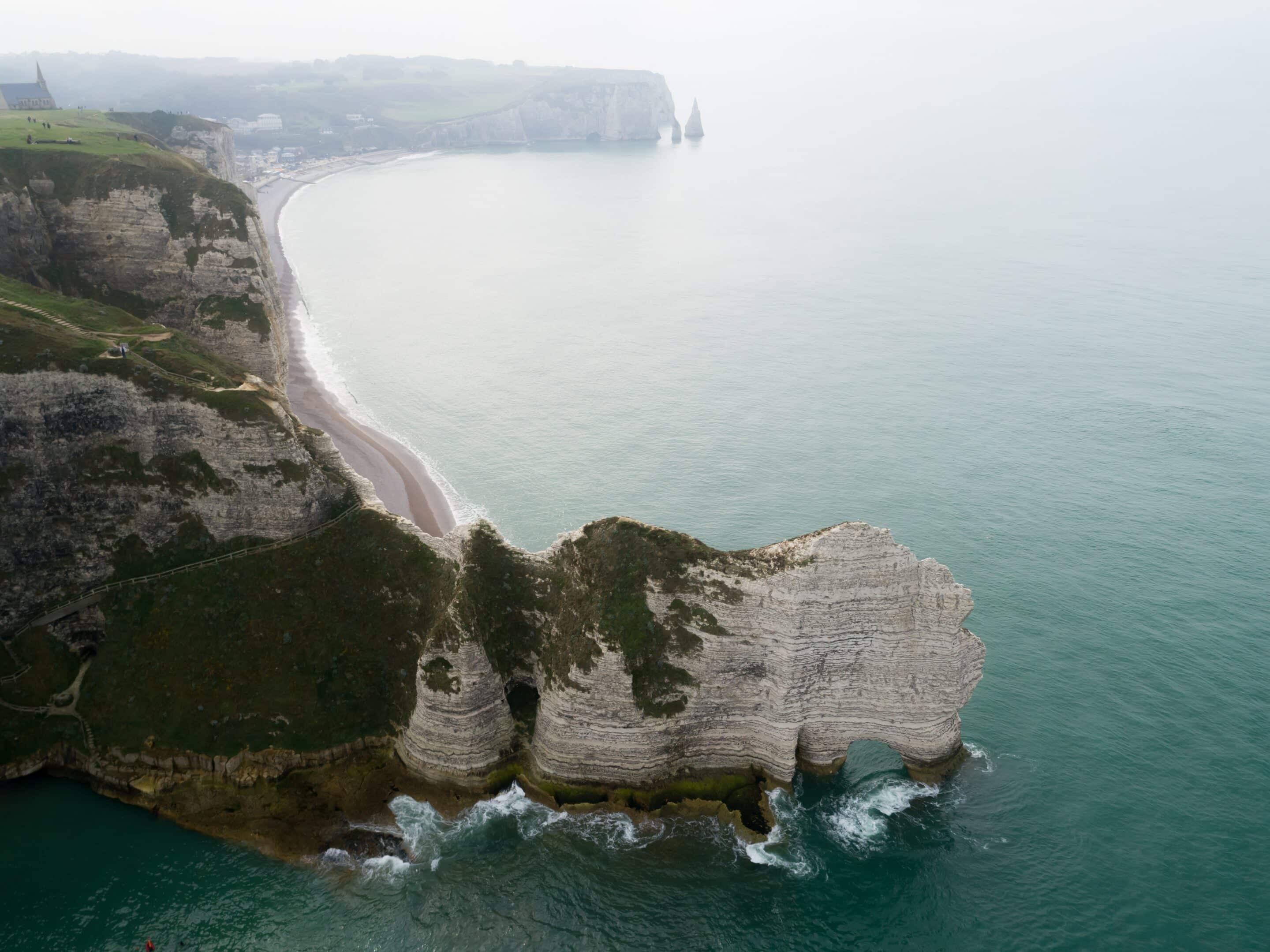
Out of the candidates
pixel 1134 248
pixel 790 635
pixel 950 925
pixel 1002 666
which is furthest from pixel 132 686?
pixel 1134 248

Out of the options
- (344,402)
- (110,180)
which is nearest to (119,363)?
(110,180)

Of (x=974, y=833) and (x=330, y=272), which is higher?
(x=330, y=272)

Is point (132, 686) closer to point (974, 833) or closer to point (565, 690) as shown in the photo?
point (565, 690)

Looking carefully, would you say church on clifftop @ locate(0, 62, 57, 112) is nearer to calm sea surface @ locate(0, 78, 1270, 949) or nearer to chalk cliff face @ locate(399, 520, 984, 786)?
calm sea surface @ locate(0, 78, 1270, 949)

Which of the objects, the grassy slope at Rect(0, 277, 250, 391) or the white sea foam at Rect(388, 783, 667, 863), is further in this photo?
the grassy slope at Rect(0, 277, 250, 391)

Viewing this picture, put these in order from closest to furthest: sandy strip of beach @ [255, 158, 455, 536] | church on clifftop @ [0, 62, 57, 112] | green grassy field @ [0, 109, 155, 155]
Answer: sandy strip of beach @ [255, 158, 455, 536] → green grassy field @ [0, 109, 155, 155] → church on clifftop @ [0, 62, 57, 112]

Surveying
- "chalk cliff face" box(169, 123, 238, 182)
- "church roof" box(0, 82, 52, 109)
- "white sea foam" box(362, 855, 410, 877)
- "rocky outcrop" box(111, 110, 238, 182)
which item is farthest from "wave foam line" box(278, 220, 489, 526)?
"church roof" box(0, 82, 52, 109)

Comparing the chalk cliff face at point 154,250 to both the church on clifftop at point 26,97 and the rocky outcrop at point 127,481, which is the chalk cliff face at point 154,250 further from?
the church on clifftop at point 26,97
